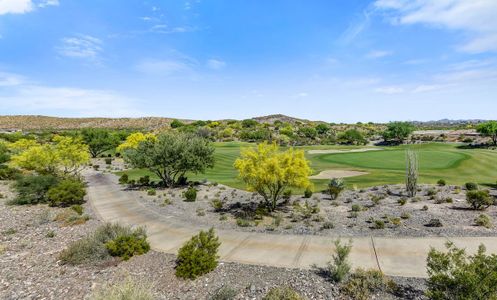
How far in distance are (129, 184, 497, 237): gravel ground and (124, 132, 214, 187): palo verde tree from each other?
4.91 metres

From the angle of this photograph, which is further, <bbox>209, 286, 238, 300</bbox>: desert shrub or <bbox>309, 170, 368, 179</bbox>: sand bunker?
<bbox>309, 170, 368, 179</bbox>: sand bunker

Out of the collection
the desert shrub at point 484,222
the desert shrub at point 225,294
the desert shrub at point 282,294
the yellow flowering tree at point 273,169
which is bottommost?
the desert shrub at point 225,294

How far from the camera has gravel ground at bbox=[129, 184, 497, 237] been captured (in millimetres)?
16594

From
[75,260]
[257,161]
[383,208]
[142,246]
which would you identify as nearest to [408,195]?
[383,208]

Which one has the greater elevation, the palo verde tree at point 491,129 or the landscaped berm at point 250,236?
the palo verde tree at point 491,129

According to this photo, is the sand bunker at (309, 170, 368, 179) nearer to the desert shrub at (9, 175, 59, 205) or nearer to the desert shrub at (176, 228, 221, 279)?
the desert shrub at (176, 228, 221, 279)

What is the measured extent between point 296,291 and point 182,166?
25121mm

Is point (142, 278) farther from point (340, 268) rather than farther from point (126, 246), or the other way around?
point (340, 268)

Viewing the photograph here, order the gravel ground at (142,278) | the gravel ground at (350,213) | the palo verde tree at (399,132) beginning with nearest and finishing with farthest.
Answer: the gravel ground at (142,278), the gravel ground at (350,213), the palo verde tree at (399,132)

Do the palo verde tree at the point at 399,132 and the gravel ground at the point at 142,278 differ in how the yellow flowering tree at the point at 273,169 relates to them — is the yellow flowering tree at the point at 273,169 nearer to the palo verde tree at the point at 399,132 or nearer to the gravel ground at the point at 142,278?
the gravel ground at the point at 142,278

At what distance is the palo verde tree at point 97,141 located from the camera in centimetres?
7169

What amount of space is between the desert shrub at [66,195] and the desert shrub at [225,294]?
72.2ft

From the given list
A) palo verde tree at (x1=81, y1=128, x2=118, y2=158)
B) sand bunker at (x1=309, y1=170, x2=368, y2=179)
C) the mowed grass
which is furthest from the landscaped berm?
palo verde tree at (x1=81, y1=128, x2=118, y2=158)

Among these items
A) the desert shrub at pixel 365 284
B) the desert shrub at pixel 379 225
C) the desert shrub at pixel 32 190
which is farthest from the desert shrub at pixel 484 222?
the desert shrub at pixel 32 190
